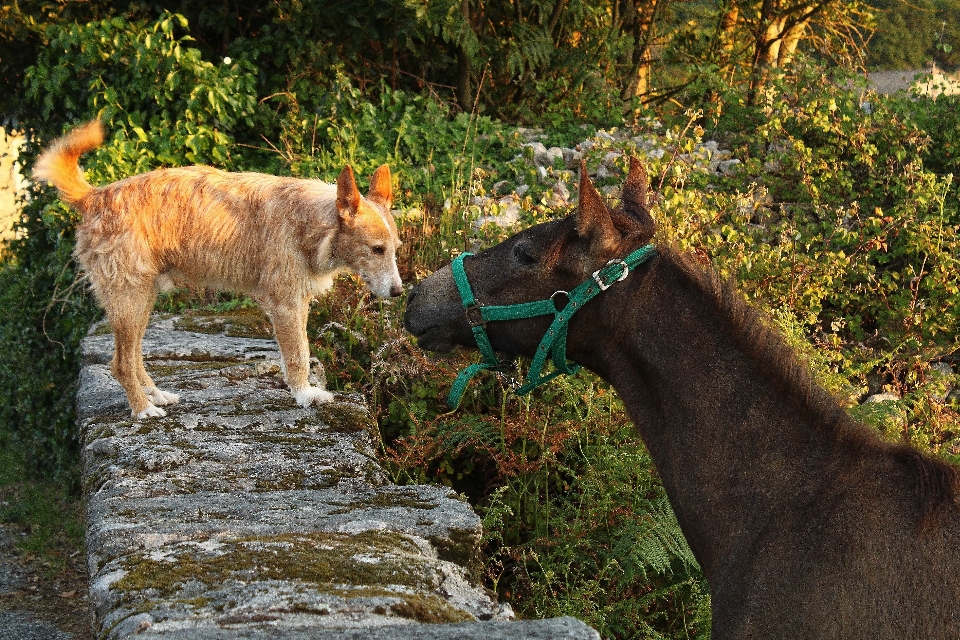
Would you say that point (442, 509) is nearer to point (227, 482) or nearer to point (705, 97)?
point (227, 482)

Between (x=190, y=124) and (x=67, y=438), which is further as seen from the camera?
(x=190, y=124)

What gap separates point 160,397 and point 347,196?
1345 millimetres

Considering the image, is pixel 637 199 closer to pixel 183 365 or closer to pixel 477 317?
pixel 477 317

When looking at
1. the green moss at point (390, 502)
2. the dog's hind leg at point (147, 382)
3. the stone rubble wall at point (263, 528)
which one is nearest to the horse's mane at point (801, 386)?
the stone rubble wall at point (263, 528)

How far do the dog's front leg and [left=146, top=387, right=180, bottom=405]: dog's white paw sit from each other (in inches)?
22.1

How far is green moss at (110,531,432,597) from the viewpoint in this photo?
103 inches

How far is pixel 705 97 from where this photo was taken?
1024 cm

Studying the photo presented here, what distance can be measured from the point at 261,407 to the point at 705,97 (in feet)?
23.9

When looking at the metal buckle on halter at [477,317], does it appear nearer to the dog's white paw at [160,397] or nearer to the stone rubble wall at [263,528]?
the stone rubble wall at [263,528]

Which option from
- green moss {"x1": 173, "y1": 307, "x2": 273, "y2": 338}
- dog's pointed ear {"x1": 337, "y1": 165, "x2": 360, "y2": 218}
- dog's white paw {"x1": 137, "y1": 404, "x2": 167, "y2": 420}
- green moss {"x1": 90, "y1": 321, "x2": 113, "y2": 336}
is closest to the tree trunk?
green moss {"x1": 173, "y1": 307, "x2": 273, "y2": 338}

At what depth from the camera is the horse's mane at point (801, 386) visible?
7.97ft

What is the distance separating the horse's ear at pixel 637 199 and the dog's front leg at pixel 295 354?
2.19m

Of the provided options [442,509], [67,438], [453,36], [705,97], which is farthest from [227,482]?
[705,97]

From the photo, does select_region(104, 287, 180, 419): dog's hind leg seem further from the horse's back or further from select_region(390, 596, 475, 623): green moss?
the horse's back
